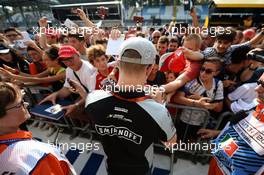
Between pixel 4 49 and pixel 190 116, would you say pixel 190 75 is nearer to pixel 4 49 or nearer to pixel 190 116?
pixel 190 116

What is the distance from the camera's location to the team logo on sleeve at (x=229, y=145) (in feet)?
5.73

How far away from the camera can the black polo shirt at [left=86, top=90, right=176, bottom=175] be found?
1.38 meters

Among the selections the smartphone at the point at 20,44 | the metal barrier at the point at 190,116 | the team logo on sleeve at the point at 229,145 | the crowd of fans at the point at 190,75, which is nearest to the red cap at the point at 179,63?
the crowd of fans at the point at 190,75

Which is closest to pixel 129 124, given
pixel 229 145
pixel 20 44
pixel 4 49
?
pixel 229 145

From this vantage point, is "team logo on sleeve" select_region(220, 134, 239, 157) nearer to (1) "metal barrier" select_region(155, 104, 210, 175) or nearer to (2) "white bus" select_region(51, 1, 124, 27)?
(1) "metal barrier" select_region(155, 104, 210, 175)

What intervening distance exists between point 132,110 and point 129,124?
0.35 feet

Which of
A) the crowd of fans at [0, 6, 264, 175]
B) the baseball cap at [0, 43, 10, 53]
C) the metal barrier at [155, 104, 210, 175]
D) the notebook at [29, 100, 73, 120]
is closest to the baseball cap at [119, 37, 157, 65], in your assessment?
the crowd of fans at [0, 6, 264, 175]

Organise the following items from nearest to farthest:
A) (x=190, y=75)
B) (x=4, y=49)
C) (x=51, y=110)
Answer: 1. (x=190, y=75)
2. (x=51, y=110)
3. (x=4, y=49)

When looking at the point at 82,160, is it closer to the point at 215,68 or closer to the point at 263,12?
the point at 215,68

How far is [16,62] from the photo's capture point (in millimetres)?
4293

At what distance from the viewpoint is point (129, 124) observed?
4.61 feet

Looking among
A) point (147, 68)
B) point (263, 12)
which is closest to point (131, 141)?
point (147, 68)

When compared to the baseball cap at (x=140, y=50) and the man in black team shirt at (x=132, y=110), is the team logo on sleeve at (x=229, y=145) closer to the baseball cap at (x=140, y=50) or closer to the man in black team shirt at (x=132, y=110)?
the man in black team shirt at (x=132, y=110)

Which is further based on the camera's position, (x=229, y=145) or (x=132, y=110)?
(x=229, y=145)
